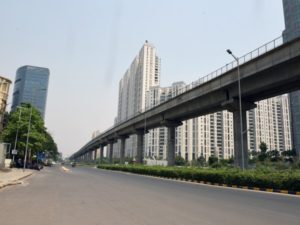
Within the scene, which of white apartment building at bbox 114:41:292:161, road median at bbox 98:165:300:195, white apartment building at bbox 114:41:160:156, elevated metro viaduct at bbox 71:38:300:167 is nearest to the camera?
road median at bbox 98:165:300:195

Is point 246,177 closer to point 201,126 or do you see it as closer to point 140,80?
point 140,80

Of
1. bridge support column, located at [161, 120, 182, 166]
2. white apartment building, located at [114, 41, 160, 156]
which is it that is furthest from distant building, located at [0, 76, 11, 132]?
white apartment building, located at [114, 41, 160, 156]

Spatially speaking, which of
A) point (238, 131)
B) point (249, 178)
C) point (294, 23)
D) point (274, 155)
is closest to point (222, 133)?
point (274, 155)

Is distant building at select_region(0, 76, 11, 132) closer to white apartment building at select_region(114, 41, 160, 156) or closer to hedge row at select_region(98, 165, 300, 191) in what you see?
hedge row at select_region(98, 165, 300, 191)

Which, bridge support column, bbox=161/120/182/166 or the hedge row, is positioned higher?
bridge support column, bbox=161/120/182/166

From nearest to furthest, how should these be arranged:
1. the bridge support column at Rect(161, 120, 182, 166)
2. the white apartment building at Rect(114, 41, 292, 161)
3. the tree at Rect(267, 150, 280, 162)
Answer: the bridge support column at Rect(161, 120, 182, 166), the tree at Rect(267, 150, 280, 162), the white apartment building at Rect(114, 41, 292, 161)

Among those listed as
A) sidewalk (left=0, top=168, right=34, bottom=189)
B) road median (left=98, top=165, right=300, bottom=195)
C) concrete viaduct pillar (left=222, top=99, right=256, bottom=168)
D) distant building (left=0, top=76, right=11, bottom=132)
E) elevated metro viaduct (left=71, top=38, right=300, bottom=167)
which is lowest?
sidewalk (left=0, top=168, right=34, bottom=189)

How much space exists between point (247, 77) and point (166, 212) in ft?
73.4

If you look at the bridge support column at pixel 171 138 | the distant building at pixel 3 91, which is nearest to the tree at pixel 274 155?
the bridge support column at pixel 171 138

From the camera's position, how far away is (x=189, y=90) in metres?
38.0

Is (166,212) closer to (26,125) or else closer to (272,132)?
(26,125)

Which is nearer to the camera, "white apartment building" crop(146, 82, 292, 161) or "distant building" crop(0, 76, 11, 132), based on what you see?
"distant building" crop(0, 76, 11, 132)

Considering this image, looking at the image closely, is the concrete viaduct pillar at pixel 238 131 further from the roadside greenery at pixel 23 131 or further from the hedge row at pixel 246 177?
the roadside greenery at pixel 23 131

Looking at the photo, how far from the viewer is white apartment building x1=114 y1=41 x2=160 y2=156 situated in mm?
128337
